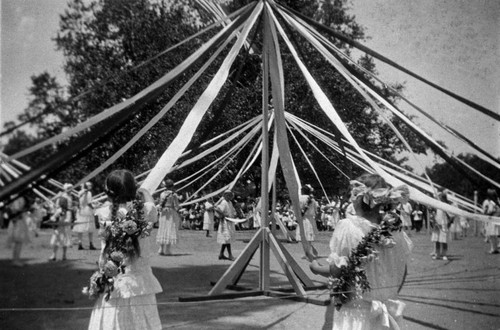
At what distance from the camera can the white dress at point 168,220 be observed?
1032 cm

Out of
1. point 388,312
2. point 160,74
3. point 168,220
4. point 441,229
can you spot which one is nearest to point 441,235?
point 441,229

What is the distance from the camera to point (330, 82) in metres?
10.9

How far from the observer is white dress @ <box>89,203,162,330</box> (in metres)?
3.08

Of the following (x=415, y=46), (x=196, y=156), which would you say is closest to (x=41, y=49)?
(x=196, y=156)

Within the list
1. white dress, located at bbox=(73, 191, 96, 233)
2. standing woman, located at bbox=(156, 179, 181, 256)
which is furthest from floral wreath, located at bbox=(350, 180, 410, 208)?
standing woman, located at bbox=(156, 179, 181, 256)

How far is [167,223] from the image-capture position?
10.6 m

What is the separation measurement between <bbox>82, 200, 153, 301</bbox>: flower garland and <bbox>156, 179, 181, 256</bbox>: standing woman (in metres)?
7.02

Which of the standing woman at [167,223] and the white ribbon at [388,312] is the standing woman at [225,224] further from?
the white ribbon at [388,312]

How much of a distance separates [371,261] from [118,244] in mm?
1702

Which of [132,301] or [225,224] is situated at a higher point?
[225,224]

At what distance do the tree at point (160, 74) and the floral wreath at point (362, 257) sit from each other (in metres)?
6.72

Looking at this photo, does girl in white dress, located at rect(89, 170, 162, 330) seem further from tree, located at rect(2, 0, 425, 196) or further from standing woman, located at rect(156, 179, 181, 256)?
standing woman, located at rect(156, 179, 181, 256)

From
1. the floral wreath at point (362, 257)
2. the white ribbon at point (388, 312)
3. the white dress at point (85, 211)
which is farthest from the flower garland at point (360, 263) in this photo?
the white dress at point (85, 211)

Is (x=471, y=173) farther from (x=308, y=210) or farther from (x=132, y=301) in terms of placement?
(x=308, y=210)
